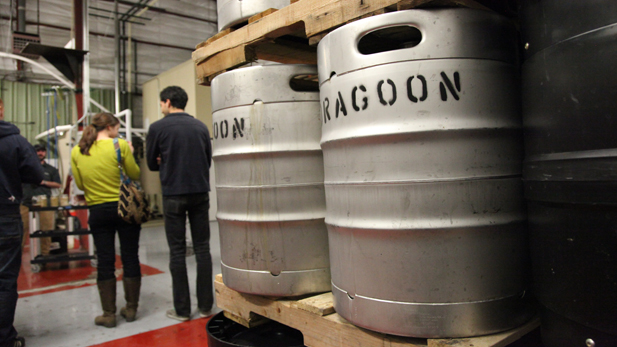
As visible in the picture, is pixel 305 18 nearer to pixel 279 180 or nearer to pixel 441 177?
pixel 279 180

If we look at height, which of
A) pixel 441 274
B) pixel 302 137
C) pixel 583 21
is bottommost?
pixel 441 274

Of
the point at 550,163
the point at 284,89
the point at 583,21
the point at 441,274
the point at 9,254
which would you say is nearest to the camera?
the point at 583,21

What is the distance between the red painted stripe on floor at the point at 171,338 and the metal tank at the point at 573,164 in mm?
2200

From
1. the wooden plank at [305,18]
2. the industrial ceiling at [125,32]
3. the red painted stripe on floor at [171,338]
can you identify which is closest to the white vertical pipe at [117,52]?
the industrial ceiling at [125,32]

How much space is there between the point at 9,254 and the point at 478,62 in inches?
107

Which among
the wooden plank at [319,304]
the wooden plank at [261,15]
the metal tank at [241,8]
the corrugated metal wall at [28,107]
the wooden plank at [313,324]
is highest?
the corrugated metal wall at [28,107]

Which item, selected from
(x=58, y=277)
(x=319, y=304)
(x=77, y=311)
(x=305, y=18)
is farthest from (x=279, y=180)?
(x=58, y=277)

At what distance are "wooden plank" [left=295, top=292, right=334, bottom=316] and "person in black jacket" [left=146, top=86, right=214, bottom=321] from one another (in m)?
1.63

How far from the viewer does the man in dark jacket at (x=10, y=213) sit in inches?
97.6

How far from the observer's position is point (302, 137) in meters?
1.66

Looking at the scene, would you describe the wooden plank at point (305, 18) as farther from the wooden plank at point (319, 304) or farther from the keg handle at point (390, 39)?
the wooden plank at point (319, 304)

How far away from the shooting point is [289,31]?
1654 mm

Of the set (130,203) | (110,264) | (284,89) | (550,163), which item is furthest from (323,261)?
(110,264)

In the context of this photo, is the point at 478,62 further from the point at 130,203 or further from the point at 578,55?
the point at 130,203
